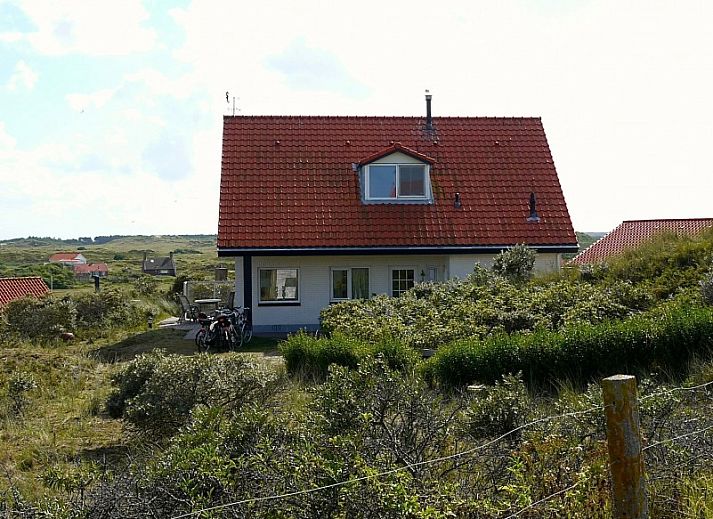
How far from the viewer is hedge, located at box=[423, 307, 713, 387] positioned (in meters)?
9.47

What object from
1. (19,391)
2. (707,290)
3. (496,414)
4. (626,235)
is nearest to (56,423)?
(19,391)

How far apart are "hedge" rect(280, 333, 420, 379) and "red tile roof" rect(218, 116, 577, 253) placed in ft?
29.9

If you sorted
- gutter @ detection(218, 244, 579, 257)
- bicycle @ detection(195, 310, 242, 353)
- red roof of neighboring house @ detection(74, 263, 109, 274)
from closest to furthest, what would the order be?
→ 1. bicycle @ detection(195, 310, 242, 353)
2. gutter @ detection(218, 244, 579, 257)
3. red roof of neighboring house @ detection(74, 263, 109, 274)

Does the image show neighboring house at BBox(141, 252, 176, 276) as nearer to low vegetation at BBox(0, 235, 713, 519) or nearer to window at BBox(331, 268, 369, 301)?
window at BBox(331, 268, 369, 301)

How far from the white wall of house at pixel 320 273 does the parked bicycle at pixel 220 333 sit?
112 inches

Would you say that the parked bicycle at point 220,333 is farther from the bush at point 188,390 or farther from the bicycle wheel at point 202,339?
the bush at point 188,390

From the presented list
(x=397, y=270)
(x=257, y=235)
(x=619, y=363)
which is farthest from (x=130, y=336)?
(x=619, y=363)

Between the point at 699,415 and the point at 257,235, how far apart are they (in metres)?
16.0

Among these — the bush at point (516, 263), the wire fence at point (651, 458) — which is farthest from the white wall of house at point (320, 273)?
the wire fence at point (651, 458)

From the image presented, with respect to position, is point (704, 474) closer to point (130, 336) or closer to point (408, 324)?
point (408, 324)

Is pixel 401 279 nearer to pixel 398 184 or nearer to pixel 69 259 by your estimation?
pixel 398 184

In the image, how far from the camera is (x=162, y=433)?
7914 millimetres

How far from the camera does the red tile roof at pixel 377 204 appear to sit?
69.9 ft

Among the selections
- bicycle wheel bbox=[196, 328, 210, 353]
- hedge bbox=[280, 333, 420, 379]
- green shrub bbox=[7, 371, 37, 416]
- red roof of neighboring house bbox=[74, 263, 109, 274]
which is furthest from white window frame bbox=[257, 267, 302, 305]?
red roof of neighboring house bbox=[74, 263, 109, 274]
